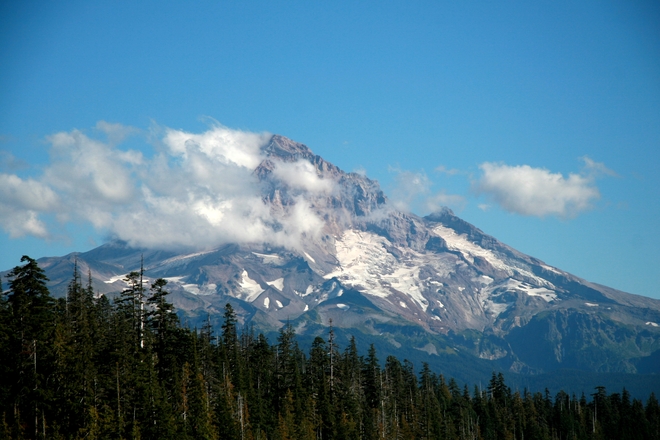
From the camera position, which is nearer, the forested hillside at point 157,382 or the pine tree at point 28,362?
the pine tree at point 28,362

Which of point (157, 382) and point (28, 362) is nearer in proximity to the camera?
point (28, 362)

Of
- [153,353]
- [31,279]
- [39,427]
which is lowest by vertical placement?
[39,427]

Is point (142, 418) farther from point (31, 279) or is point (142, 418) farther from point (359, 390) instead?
point (359, 390)

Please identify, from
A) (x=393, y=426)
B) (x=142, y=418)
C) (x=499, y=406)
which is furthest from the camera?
(x=499, y=406)

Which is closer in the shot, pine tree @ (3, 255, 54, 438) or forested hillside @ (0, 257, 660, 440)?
pine tree @ (3, 255, 54, 438)

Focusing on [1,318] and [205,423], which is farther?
[205,423]

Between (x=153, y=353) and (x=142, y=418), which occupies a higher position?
(x=153, y=353)

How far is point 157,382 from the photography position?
245ft

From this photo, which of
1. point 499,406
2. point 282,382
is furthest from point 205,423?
point 499,406

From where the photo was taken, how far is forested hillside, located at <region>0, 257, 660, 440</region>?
218 feet

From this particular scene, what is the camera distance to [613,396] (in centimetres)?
19600

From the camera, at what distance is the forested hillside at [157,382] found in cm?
6644

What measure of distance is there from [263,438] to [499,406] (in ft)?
290

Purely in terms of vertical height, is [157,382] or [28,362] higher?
[28,362]
